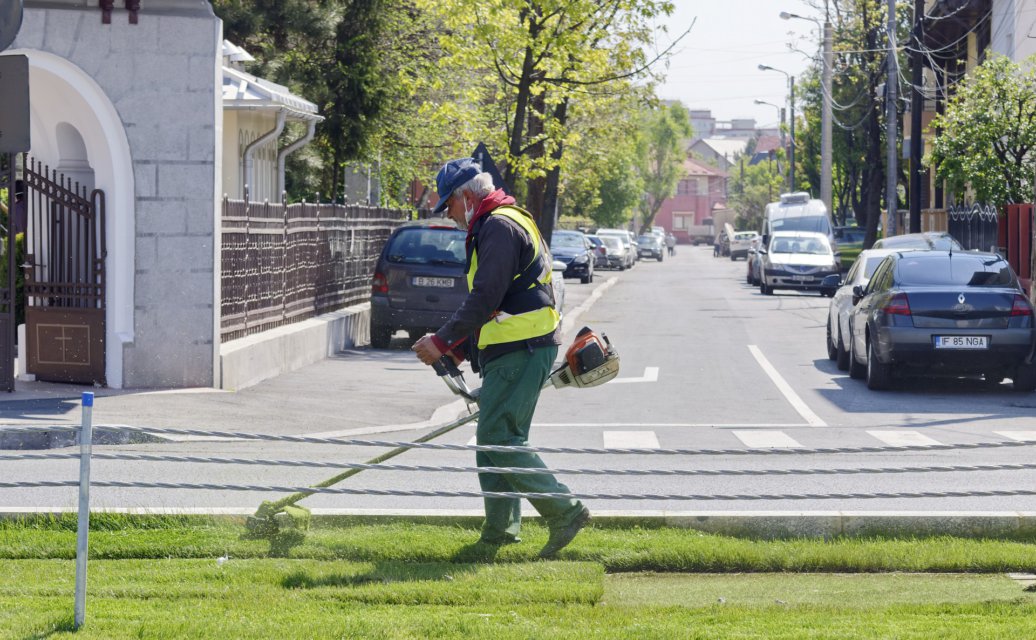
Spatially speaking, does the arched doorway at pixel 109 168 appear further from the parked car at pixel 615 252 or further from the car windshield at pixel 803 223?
the parked car at pixel 615 252

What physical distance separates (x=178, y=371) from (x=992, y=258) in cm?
860

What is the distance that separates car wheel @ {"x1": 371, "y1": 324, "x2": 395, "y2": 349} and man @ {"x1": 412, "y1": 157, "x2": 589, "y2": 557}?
13753mm

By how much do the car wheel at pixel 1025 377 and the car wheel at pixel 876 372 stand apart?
4.26ft

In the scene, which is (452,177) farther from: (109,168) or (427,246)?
(427,246)

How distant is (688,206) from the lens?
182250mm

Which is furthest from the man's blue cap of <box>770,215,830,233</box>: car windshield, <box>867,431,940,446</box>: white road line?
<box>770,215,830,233</box>: car windshield

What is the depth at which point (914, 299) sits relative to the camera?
16.0m

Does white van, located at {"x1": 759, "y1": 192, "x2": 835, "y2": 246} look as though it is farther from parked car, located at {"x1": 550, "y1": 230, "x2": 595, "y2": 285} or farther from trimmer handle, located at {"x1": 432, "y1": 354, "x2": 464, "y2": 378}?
trimmer handle, located at {"x1": 432, "y1": 354, "x2": 464, "y2": 378}

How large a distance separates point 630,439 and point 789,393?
14.0ft

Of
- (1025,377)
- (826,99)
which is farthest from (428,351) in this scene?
(826,99)

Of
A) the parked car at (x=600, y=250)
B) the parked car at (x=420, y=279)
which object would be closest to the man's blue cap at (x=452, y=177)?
the parked car at (x=420, y=279)

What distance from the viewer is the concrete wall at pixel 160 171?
14.2 metres

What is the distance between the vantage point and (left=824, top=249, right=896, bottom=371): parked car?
1884 centimetres

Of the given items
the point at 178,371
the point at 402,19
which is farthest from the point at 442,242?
the point at 402,19
